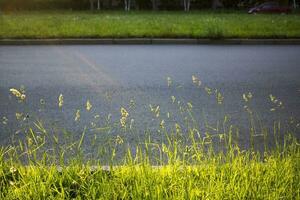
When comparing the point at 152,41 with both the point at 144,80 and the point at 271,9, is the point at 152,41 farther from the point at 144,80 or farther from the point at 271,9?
the point at 271,9

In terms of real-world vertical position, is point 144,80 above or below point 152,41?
below

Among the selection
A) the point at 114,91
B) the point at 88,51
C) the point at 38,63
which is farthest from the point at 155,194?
the point at 88,51

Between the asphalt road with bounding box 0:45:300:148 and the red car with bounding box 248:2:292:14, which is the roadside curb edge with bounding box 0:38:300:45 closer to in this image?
the asphalt road with bounding box 0:45:300:148

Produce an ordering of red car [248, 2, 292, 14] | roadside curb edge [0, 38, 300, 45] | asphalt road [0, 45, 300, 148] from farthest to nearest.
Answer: red car [248, 2, 292, 14] → roadside curb edge [0, 38, 300, 45] → asphalt road [0, 45, 300, 148]

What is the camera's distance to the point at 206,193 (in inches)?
122

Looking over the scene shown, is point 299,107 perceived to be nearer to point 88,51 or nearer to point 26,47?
point 88,51

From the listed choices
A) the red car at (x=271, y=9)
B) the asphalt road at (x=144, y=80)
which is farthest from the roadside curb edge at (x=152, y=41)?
the red car at (x=271, y=9)

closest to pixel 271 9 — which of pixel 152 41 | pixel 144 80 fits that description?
pixel 152 41

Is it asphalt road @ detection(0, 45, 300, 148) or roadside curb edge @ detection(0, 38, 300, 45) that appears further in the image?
roadside curb edge @ detection(0, 38, 300, 45)

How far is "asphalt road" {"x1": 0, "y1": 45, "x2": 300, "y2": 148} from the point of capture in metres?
6.09

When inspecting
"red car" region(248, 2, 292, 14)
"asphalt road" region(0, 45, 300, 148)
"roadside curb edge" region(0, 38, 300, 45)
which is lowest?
"asphalt road" region(0, 45, 300, 148)

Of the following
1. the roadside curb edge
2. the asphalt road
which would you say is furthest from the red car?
the asphalt road

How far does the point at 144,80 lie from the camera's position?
8.54 metres

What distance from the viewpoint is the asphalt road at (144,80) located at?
609cm
